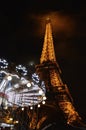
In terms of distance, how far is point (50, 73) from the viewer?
206 feet

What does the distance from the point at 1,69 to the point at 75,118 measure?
123ft

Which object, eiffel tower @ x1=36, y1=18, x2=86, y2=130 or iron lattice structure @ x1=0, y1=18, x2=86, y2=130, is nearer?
iron lattice structure @ x1=0, y1=18, x2=86, y2=130

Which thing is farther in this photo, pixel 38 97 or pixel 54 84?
pixel 54 84

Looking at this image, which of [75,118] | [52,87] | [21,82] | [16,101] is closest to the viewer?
[21,82]

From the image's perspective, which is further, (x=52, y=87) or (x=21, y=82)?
(x=52, y=87)

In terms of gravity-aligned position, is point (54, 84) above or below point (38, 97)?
above

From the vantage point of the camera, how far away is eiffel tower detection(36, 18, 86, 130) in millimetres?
55625

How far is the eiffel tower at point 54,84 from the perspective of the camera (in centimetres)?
5562

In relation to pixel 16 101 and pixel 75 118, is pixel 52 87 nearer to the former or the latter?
pixel 75 118

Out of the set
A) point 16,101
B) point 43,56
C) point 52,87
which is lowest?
point 16,101

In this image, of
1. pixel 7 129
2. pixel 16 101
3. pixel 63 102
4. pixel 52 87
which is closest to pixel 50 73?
pixel 52 87

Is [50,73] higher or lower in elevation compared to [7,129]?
higher

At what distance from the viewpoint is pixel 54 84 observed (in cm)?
6125

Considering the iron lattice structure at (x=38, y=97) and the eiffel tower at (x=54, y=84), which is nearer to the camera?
the iron lattice structure at (x=38, y=97)
